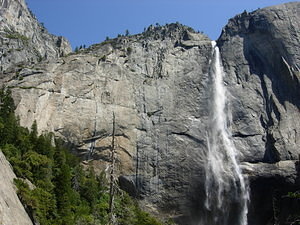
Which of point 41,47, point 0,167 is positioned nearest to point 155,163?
point 0,167

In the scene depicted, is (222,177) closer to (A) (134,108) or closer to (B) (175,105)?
(B) (175,105)

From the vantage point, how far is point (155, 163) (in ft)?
132

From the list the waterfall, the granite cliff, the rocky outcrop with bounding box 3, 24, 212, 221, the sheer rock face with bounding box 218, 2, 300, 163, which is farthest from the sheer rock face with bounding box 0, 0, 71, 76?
the waterfall

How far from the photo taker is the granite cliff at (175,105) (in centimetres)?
3909

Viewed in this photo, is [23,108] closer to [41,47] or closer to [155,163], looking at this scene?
[155,163]

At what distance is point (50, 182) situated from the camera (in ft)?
95.0

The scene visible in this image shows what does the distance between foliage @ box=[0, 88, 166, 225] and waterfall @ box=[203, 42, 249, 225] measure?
767cm

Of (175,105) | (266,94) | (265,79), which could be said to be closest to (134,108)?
(175,105)

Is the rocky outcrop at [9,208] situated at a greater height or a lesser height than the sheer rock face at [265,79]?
lesser

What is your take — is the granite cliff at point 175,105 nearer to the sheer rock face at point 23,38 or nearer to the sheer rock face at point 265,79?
the sheer rock face at point 265,79

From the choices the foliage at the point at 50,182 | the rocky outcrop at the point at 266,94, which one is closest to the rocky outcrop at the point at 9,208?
the foliage at the point at 50,182

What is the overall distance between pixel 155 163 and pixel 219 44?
17.4 m

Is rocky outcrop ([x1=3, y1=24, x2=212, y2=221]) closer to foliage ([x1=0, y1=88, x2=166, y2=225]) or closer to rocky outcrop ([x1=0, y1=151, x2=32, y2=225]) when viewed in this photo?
foliage ([x1=0, y1=88, x2=166, y2=225])

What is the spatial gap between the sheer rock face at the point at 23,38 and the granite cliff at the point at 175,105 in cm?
1734
